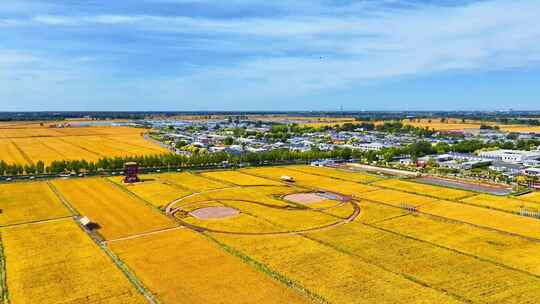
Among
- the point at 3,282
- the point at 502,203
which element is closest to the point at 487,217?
the point at 502,203

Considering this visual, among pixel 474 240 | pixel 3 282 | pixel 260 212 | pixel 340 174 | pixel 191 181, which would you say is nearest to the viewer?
pixel 3 282

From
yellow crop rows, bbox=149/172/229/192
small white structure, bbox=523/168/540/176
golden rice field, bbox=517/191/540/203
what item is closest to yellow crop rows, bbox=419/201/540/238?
golden rice field, bbox=517/191/540/203

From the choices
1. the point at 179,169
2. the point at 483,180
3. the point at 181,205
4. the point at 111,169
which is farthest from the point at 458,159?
the point at 111,169

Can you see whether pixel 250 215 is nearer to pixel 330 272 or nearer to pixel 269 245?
pixel 269 245

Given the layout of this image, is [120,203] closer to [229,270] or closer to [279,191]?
[279,191]

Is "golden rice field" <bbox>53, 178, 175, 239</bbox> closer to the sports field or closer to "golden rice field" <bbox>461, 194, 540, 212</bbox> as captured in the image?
the sports field

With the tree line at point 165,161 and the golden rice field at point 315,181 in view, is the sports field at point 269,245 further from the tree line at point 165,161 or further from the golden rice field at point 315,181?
the tree line at point 165,161

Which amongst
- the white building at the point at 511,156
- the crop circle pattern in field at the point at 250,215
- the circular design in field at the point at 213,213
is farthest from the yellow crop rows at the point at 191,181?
the white building at the point at 511,156
